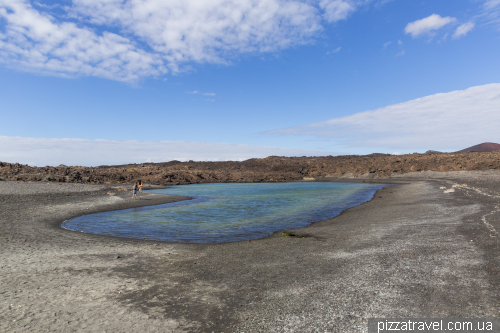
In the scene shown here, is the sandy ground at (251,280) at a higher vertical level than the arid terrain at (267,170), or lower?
lower

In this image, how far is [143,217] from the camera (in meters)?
19.1

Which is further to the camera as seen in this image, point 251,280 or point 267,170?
point 267,170

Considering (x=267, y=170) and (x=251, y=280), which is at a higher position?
(x=267, y=170)

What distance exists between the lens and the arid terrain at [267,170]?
47250 mm

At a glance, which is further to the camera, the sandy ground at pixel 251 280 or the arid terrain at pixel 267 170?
the arid terrain at pixel 267 170

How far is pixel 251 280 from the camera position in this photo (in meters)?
7.17

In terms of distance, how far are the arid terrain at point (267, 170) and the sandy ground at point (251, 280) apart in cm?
4191

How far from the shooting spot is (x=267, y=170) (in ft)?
305

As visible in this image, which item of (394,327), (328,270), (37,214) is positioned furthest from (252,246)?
(37,214)

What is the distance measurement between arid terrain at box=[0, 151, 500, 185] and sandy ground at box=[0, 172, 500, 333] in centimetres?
4191

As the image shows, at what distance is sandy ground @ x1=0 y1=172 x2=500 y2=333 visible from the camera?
510 cm

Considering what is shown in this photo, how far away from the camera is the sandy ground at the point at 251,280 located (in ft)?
16.7

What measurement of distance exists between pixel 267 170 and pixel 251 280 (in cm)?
8614

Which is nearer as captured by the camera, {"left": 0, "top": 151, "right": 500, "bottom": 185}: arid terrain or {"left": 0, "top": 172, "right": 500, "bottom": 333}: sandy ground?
{"left": 0, "top": 172, "right": 500, "bottom": 333}: sandy ground
